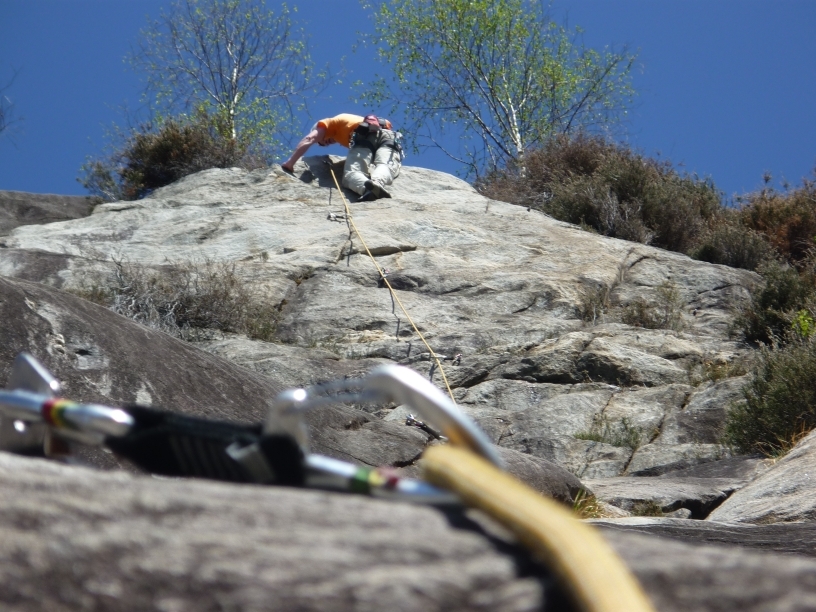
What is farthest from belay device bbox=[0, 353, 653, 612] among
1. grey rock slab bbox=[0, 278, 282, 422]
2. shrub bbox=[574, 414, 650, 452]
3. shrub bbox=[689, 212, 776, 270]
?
shrub bbox=[689, 212, 776, 270]

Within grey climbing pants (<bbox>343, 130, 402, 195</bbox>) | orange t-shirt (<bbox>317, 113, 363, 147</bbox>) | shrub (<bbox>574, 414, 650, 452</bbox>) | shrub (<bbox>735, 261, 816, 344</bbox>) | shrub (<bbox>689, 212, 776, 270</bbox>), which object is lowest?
shrub (<bbox>574, 414, 650, 452</bbox>)

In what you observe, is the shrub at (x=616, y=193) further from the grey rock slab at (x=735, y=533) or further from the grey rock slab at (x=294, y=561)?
the grey rock slab at (x=294, y=561)

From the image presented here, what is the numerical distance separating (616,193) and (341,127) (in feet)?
15.4

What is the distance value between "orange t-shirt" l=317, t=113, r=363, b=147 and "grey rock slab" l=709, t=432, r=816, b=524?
10062 mm

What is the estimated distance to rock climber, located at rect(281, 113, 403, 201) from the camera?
48.5 feet

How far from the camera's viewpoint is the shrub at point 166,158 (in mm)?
18375

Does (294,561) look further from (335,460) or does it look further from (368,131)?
(368,131)

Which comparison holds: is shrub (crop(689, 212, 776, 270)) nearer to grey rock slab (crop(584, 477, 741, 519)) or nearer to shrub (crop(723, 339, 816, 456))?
shrub (crop(723, 339, 816, 456))

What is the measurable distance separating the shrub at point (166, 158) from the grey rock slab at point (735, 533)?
586 inches

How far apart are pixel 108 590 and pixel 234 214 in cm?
1366

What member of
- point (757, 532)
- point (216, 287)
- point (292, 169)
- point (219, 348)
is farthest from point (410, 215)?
point (757, 532)

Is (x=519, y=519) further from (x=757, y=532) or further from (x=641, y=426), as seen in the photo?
(x=641, y=426)

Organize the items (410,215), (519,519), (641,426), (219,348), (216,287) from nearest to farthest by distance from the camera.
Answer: (519,519), (641,426), (219,348), (216,287), (410,215)

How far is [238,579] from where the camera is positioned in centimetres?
89
